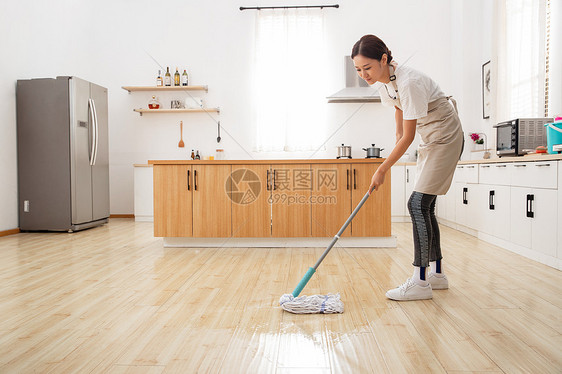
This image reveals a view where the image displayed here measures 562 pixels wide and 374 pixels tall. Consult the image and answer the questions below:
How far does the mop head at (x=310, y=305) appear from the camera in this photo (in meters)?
1.73

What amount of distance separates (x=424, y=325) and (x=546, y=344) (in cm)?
40

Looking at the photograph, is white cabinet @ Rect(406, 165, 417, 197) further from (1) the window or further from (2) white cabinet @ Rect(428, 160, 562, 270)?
(1) the window

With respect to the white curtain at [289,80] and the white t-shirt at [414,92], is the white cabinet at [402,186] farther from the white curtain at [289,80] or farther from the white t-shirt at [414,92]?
the white t-shirt at [414,92]

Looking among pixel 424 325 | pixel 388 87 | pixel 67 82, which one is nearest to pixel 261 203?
pixel 388 87

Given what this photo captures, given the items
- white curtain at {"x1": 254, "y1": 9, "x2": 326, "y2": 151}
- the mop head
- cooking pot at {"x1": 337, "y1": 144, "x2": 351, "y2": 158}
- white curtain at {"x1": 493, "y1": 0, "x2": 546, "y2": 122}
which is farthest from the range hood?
the mop head

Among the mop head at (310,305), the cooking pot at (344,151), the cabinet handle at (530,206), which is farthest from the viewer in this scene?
the cooking pot at (344,151)

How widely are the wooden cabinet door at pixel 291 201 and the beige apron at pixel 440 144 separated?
1.46m

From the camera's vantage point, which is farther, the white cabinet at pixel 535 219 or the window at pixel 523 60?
the window at pixel 523 60

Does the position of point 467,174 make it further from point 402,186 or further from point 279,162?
point 279,162

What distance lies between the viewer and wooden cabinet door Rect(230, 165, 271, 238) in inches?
130

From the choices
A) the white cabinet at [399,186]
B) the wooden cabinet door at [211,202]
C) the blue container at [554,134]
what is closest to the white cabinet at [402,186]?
the white cabinet at [399,186]

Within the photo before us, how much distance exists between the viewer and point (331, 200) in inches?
129

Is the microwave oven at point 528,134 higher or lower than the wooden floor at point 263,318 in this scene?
higher

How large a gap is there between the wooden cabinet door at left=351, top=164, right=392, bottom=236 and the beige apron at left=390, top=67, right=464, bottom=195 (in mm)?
1330
